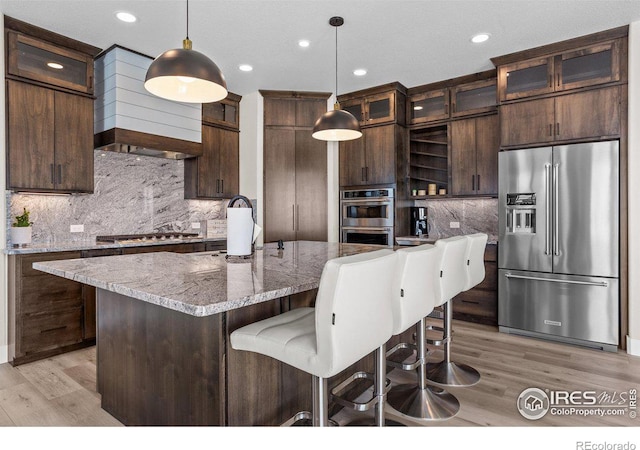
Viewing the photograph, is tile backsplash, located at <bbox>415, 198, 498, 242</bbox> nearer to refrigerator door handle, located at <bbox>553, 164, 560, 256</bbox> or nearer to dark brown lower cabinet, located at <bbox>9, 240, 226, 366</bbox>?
refrigerator door handle, located at <bbox>553, 164, 560, 256</bbox>

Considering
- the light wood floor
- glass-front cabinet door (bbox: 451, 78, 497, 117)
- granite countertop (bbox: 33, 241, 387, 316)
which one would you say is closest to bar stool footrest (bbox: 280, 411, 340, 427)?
the light wood floor

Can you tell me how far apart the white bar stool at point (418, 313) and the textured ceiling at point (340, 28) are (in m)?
2.11

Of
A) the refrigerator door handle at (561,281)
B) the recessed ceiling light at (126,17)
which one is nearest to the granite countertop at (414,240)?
the refrigerator door handle at (561,281)

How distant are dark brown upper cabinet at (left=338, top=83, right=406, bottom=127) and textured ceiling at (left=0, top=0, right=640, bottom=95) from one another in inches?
20.5

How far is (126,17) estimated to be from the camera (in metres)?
3.11

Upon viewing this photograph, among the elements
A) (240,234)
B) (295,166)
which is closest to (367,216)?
Result: (295,166)

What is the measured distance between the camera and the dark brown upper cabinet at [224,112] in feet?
15.7

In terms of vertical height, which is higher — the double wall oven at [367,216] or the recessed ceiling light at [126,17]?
the recessed ceiling light at [126,17]

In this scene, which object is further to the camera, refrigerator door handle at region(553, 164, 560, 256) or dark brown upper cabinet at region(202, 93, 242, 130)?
dark brown upper cabinet at region(202, 93, 242, 130)

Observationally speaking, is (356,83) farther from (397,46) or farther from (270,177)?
(270,177)

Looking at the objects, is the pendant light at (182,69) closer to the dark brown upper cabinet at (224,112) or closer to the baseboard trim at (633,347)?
the dark brown upper cabinet at (224,112)

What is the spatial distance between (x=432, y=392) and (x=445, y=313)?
57cm

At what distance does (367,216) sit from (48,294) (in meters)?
3.44

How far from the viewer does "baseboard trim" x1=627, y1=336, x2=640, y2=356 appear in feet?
10.5
